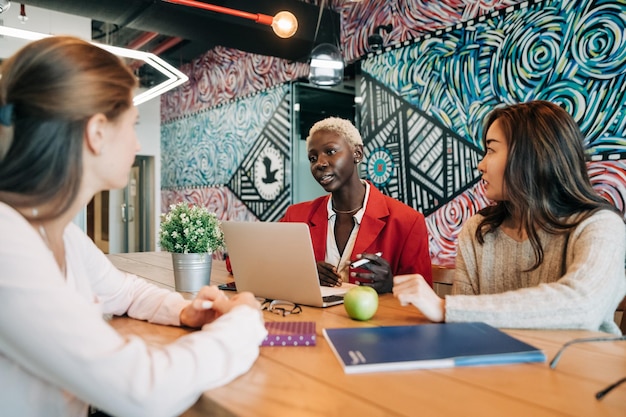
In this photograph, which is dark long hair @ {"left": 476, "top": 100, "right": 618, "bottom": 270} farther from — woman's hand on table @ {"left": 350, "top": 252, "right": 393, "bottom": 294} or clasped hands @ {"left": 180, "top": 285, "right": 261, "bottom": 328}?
clasped hands @ {"left": 180, "top": 285, "right": 261, "bottom": 328}

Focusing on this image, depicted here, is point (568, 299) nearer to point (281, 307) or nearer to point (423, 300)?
point (423, 300)

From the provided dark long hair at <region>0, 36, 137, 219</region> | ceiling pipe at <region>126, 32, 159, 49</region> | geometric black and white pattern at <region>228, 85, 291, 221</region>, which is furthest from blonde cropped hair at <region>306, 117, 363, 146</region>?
ceiling pipe at <region>126, 32, 159, 49</region>

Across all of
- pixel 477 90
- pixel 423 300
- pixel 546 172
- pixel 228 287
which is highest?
pixel 477 90

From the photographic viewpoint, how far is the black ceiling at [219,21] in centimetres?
385

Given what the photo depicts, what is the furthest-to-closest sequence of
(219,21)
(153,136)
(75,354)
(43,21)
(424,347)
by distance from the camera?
(153,136)
(43,21)
(219,21)
(424,347)
(75,354)

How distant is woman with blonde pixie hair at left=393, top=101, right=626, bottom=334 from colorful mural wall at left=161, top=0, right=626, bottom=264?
148cm

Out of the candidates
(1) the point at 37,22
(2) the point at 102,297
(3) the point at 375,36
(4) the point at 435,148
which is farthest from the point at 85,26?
(2) the point at 102,297

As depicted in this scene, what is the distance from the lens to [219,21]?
4246 mm

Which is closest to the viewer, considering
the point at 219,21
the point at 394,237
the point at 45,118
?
the point at 45,118

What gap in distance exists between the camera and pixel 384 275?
1854 millimetres

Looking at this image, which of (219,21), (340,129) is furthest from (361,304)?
(219,21)

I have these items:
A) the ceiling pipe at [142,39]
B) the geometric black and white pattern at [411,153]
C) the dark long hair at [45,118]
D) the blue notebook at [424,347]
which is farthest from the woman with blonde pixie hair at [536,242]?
the ceiling pipe at [142,39]

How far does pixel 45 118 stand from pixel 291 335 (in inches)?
27.1

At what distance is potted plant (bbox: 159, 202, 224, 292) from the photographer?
1759mm
